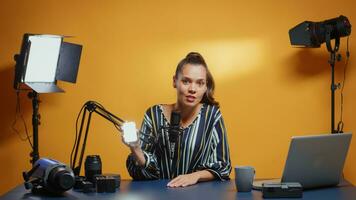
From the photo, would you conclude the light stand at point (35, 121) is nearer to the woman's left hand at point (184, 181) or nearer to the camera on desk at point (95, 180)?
the camera on desk at point (95, 180)

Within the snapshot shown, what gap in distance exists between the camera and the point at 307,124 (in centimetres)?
436

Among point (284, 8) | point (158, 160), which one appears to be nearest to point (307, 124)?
point (284, 8)

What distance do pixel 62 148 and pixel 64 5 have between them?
1025 millimetres

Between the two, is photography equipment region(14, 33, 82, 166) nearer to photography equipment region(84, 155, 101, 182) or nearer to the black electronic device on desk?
photography equipment region(84, 155, 101, 182)

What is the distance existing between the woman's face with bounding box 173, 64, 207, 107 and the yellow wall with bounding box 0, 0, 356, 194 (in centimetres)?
118

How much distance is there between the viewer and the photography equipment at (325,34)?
4027mm

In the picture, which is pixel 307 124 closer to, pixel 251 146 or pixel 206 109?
pixel 251 146

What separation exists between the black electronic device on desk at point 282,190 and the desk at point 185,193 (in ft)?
0.15

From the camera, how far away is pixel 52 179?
7.97 feet

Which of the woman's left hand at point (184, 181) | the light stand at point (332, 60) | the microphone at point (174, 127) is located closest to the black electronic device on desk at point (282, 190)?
the woman's left hand at point (184, 181)

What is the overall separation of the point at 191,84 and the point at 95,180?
0.75 m

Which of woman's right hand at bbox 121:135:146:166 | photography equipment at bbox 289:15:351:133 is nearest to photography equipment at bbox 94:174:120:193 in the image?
woman's right hand at bbox 121:135:146:166

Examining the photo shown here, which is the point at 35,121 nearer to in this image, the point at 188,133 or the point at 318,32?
the point at 188,133

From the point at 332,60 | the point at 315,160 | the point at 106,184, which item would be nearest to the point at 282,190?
the point at 315,160
